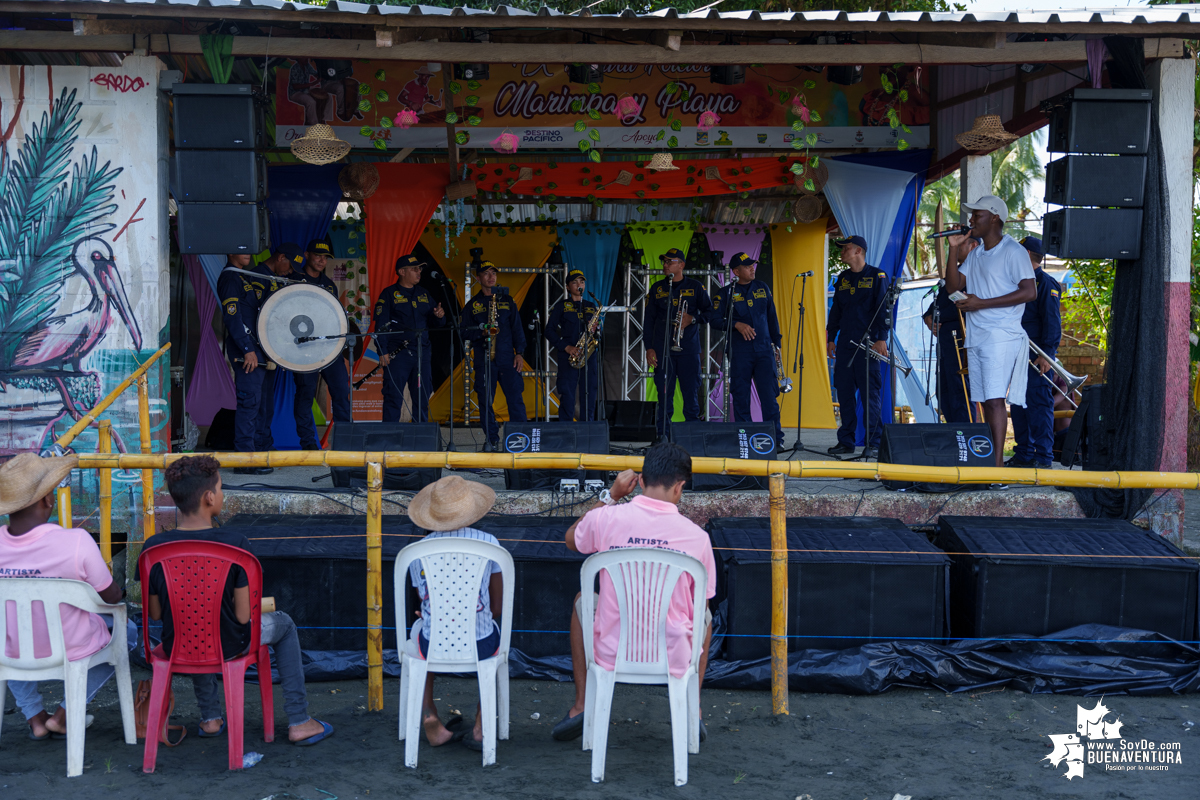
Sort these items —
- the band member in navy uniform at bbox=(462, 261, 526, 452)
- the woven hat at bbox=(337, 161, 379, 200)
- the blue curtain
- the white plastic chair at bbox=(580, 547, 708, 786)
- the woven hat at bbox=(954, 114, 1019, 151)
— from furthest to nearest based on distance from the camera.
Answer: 1. the blue curtain
2. the woven hat at bbox=(337, 161, 379, 200)
3. the band member in navy uniform at bbox=(462, 261, 526, 452)
4. the woven hat at bbox=(954, 114, 1019, 151)
5. the white plastic chair at bbox=(580, 547, 708, 786)

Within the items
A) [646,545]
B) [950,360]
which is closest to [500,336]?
[950,360]

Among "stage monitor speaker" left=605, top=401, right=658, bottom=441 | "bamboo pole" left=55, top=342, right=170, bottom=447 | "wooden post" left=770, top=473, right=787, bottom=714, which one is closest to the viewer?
"wooden post" left=770, top=473, right=787, bottom=714

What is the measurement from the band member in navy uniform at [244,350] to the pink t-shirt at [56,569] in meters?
3.68

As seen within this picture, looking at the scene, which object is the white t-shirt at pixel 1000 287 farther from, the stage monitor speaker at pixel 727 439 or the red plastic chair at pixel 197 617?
the red plastic chair at pixel 197 617

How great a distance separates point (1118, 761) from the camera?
348 centimetres

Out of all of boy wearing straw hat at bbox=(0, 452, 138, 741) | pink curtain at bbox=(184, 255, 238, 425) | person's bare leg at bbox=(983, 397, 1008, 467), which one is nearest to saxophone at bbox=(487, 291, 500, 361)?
pink curtain at bbox=(184, 255, 238, 425)

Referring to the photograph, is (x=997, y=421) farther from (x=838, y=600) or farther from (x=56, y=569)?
(x=56, y=569)

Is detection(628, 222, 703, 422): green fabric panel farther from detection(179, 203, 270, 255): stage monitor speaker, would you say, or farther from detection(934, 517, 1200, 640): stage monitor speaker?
detection(934, 517, 1200, 640): stage monitor speaker

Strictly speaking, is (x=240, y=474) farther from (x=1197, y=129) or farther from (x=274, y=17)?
(x=1197, y=129)

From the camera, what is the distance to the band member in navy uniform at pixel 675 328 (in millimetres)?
8711

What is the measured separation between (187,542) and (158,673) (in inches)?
18.9

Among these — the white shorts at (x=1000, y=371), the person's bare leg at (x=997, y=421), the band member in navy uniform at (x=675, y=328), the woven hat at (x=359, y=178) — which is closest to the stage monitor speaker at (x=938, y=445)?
the person's bare leg at (x=997, y=421)

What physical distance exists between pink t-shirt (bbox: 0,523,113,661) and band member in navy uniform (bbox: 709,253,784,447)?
5.60 m

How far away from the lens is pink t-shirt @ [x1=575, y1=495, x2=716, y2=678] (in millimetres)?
3193
